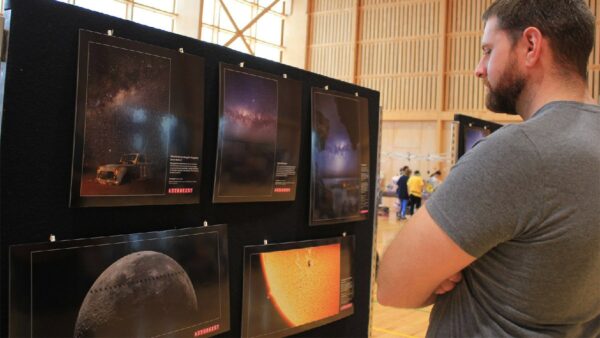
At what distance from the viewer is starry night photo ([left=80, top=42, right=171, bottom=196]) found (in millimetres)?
1677

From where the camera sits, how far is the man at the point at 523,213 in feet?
3.74

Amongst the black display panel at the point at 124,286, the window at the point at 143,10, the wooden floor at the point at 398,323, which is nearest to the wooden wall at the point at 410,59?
the window at the point at 143,10

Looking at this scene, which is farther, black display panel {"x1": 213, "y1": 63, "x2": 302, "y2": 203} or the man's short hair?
black display panel {"x1": 213, "y1": 63, "x2": 302, "y2": 203}

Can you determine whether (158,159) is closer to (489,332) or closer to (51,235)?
(51,235)

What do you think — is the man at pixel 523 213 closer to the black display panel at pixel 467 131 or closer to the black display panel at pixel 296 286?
the black display panel at pixel 296 286

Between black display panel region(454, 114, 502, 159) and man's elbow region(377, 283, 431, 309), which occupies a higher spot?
black display panel region(454, 114, 502, 159)

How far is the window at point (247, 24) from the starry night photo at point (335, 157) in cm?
1594

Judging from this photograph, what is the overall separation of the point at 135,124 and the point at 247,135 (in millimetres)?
522

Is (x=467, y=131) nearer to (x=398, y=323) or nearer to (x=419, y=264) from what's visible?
(x=398, y=323)

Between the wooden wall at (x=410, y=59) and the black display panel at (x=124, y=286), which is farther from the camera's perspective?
the wooden wall at (x=410, y=59)

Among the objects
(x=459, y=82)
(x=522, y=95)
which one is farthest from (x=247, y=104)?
(x=459, y=82)

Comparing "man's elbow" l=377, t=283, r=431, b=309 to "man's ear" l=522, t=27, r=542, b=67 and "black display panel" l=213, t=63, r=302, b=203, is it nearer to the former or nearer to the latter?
"man's ear" l=522, t=27, r=542, b=67

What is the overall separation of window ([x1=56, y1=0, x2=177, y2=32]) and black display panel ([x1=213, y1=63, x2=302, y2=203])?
47.5 feet

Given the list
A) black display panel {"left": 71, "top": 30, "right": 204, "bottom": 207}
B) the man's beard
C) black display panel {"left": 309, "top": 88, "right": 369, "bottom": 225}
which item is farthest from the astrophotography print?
the man's beard
